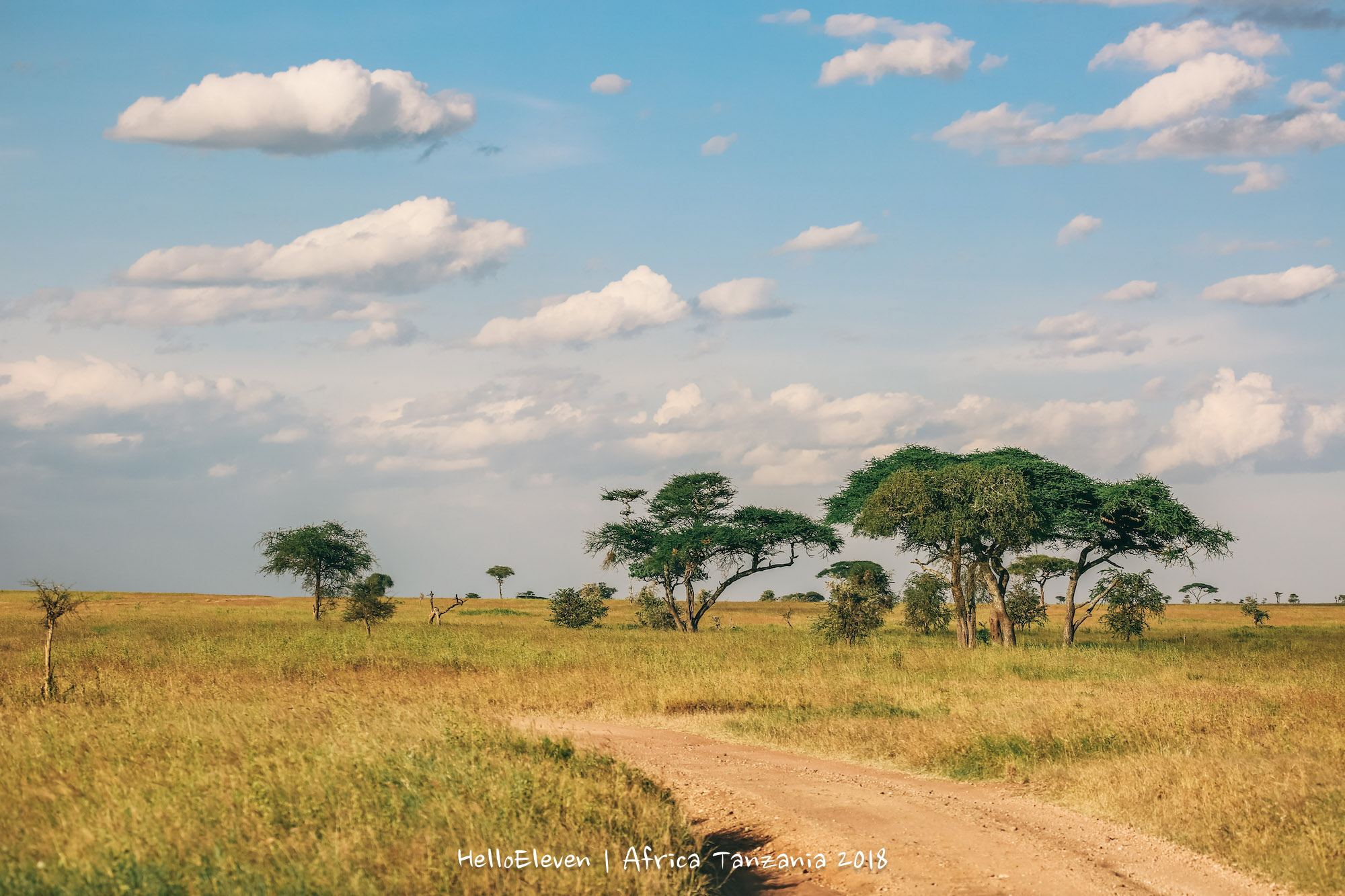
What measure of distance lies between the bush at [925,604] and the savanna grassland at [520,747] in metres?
16.0

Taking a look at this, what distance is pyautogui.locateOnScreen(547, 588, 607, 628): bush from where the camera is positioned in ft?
156

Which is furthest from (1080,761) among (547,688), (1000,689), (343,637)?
(343,637)

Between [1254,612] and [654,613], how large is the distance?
36031mm

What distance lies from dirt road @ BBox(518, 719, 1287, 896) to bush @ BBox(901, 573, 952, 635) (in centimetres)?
3137

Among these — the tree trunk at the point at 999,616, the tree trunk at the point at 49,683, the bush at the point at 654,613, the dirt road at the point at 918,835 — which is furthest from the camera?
the bush at the point at 654,613

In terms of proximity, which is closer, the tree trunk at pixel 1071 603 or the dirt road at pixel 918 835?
the dirt road at pixel 918 835

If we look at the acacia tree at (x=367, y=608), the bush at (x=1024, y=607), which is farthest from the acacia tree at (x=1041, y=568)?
the acacia tree at (x=367, y=608)

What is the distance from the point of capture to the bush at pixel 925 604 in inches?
1665

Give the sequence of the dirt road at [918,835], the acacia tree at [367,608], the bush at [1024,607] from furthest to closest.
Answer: the bush at [1024,607] < the acacia tree at [367,608] < the dirt road at [918,835]

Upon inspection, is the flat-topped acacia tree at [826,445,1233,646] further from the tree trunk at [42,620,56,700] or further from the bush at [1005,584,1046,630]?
the tree trunk at [42,620,56,700]

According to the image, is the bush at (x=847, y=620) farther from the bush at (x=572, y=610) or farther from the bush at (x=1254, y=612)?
the bush at (x=1254, y=612)

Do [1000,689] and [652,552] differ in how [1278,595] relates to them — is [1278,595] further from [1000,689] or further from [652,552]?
[1000,689]

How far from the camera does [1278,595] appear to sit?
92.4m

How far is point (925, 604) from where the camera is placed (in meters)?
42.6
